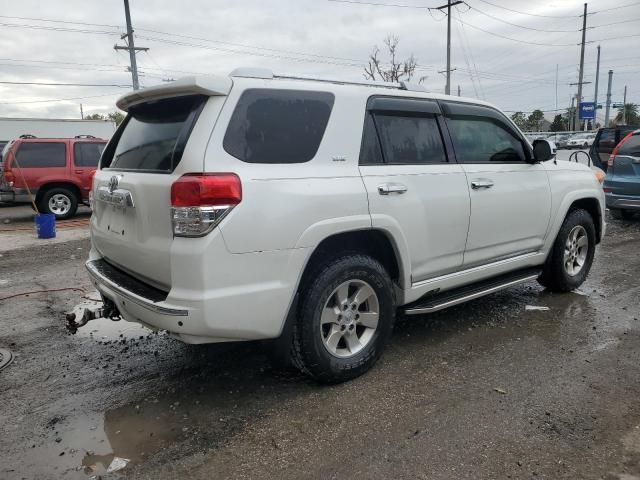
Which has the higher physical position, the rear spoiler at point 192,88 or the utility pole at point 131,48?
the utility pole at point 131,48

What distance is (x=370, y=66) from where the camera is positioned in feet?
115

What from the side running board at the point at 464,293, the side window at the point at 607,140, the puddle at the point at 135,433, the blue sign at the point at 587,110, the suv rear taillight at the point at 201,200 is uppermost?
the blue sign at the point at 587,110

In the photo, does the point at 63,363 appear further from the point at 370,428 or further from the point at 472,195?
the point at 472,195

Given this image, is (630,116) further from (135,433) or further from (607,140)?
(135,433)

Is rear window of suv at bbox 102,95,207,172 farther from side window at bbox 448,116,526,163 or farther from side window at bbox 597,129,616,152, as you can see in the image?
side window at bbox 597,129,616,152

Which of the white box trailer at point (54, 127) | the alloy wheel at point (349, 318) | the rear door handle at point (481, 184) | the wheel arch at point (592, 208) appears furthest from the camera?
the white box trailer at point (54, 127)

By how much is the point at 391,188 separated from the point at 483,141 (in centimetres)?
137

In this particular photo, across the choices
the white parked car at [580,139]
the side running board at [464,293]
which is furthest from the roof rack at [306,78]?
the white parked car at [580,139]

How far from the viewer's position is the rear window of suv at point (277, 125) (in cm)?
296

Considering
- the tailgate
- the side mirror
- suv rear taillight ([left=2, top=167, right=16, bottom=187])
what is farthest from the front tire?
suv rear taillight ([left=2, top=167, right=16, bottom=187])

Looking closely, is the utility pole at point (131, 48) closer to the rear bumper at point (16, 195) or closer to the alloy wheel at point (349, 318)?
the rear bumper at point (16, 195)

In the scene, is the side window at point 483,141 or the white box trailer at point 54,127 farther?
the white box trailer at point 54,127

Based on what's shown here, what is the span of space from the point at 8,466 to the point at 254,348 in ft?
6.04

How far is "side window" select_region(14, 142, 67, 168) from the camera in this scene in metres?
12.0
